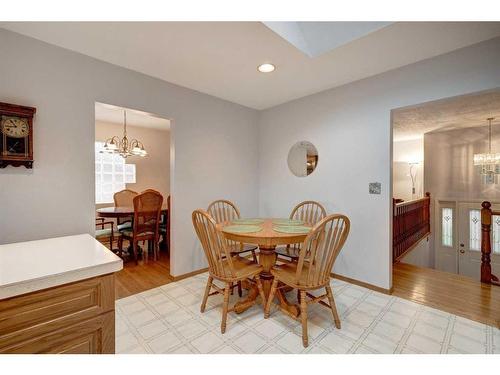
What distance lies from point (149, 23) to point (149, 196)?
2237 millimetres

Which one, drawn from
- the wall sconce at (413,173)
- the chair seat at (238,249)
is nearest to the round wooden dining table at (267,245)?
the chair seat at (238,249)

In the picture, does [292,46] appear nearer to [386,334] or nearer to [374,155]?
[374,155]

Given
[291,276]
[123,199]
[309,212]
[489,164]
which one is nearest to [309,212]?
[309,212]

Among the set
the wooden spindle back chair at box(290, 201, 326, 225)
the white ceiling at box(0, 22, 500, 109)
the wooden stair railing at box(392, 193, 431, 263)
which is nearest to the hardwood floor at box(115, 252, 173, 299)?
the wooden spindle back chair at box(290, 201, 326, 225)

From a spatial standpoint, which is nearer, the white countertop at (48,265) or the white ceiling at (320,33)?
the white countertop at (48,265)

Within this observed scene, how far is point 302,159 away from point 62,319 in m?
3.08

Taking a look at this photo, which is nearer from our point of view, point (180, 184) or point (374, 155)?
point (374, 155)

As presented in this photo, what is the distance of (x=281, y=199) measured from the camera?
3.42 m

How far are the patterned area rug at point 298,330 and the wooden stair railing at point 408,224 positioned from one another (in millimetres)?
1427

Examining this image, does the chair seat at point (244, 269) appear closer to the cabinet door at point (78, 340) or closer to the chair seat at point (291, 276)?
the chair seat at point (291, 276)

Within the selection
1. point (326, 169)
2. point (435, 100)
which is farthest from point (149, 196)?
point (435, 100)

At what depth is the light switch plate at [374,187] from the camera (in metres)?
2.45

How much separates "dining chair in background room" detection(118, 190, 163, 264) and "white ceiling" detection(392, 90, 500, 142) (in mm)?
3367

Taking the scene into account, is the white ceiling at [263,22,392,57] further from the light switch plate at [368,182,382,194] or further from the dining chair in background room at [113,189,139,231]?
the dining chair in background room at [113,189,139,231]
